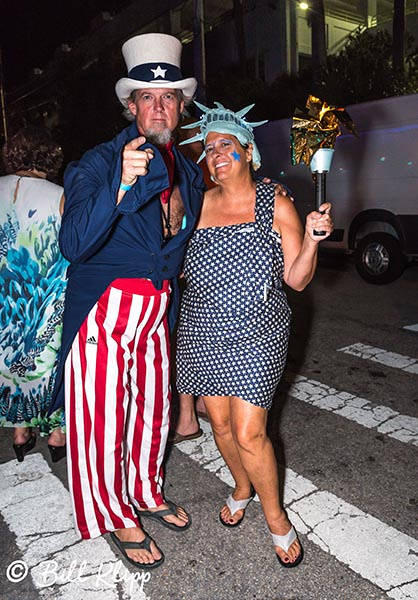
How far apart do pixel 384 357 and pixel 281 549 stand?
296cm

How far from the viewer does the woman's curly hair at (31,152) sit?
2965 mm

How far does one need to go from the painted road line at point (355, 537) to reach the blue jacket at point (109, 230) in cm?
133

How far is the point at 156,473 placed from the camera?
268cm

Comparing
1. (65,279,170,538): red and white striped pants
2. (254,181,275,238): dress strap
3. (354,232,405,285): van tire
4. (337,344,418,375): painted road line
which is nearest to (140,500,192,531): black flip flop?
(65,279,170,538): red and white striped pants

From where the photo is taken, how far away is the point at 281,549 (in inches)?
90.3

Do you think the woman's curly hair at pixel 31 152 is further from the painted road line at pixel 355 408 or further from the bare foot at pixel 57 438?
the painted road line at pixel 355 408

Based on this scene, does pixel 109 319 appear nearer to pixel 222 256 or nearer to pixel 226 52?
pixel 222 256

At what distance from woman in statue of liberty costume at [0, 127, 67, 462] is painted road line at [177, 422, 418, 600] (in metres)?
1.21

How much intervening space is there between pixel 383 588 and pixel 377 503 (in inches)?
24.2

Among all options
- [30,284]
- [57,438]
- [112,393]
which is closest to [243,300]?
[112,393]

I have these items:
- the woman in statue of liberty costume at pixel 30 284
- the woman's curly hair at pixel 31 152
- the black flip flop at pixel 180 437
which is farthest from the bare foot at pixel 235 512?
the woman's curly hair at pixel 31 152

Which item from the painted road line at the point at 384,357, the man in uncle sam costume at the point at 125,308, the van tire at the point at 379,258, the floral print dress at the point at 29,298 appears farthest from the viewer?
the van tire at the point at 379,258

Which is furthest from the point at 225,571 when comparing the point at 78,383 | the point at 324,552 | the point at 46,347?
the point at 46,347

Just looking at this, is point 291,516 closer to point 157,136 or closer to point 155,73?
point 157,136
